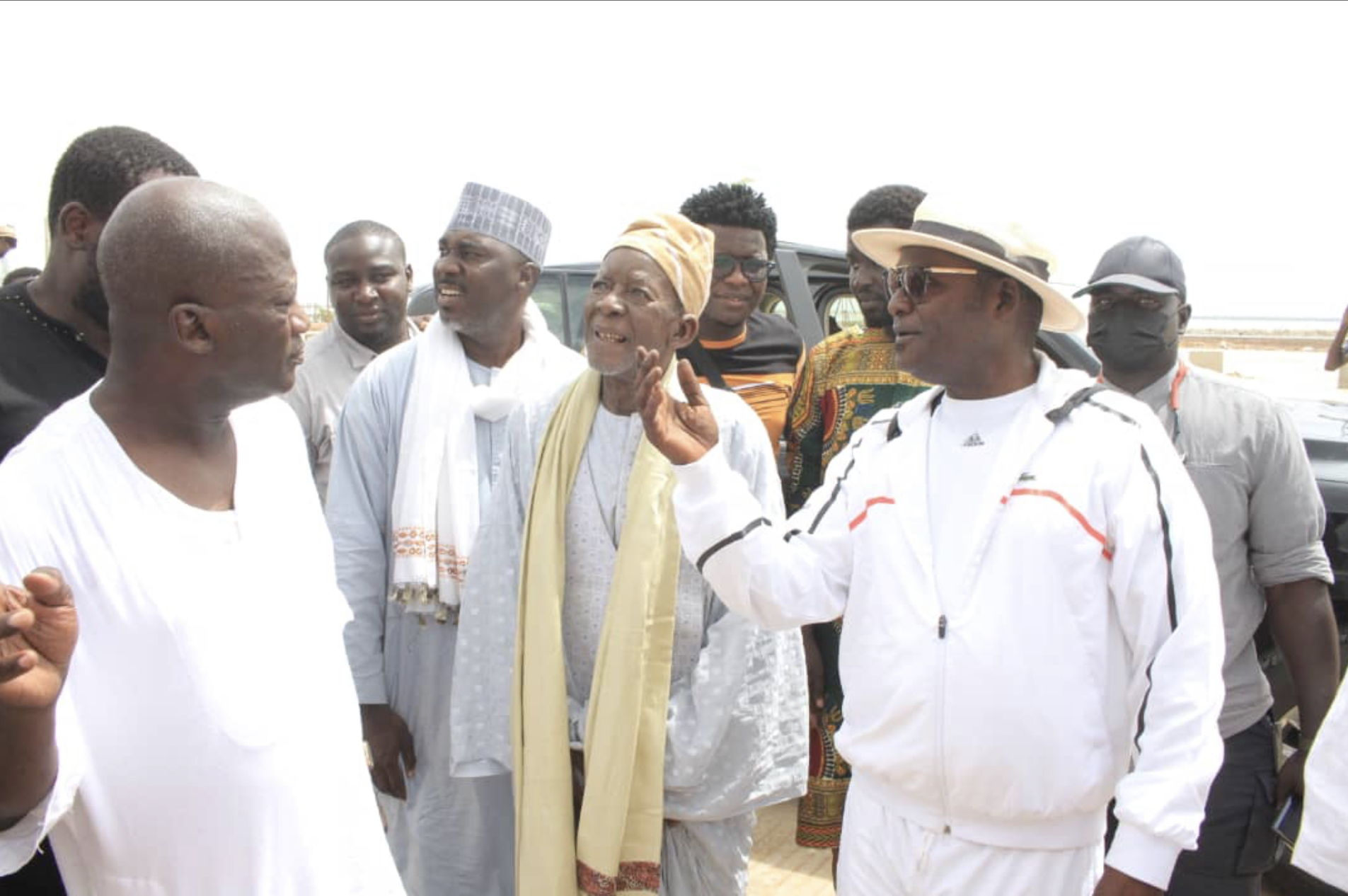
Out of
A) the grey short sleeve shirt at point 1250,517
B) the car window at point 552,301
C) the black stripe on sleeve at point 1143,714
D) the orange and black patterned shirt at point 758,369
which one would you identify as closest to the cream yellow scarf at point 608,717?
the black stripe on sleeve at point 1143,714

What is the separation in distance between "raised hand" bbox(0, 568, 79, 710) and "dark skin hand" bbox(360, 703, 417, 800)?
1.93 m

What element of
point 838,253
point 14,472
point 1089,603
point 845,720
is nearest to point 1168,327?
point 1089,603

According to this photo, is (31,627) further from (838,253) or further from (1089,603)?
(838,253)

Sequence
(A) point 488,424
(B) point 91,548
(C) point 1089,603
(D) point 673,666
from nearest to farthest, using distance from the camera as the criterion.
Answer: (B) point 91,548 < (C) point 1089,603 < (D) point 673,666 < (A) point 488,424

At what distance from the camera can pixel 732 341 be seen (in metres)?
4.24

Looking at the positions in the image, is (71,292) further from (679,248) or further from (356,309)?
(356,309)

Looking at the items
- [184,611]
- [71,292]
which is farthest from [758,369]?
[184,611]

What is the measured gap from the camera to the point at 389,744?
10.8 feet

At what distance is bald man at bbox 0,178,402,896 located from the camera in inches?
62.9

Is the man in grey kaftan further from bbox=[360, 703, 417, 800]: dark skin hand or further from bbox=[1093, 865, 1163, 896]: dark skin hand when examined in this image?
bbox=[1093, 865, 1163, 896]: dark skin hand

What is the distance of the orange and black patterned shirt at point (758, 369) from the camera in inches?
165

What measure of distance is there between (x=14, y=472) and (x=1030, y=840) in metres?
1.94

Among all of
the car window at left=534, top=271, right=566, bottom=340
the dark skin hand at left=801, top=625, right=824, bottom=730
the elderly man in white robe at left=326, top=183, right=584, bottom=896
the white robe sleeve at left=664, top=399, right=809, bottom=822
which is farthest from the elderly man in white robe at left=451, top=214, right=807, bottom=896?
the car window at left=534, top=271, right=566, bottom=340

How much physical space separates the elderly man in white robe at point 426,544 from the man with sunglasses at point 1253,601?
1974 mm
